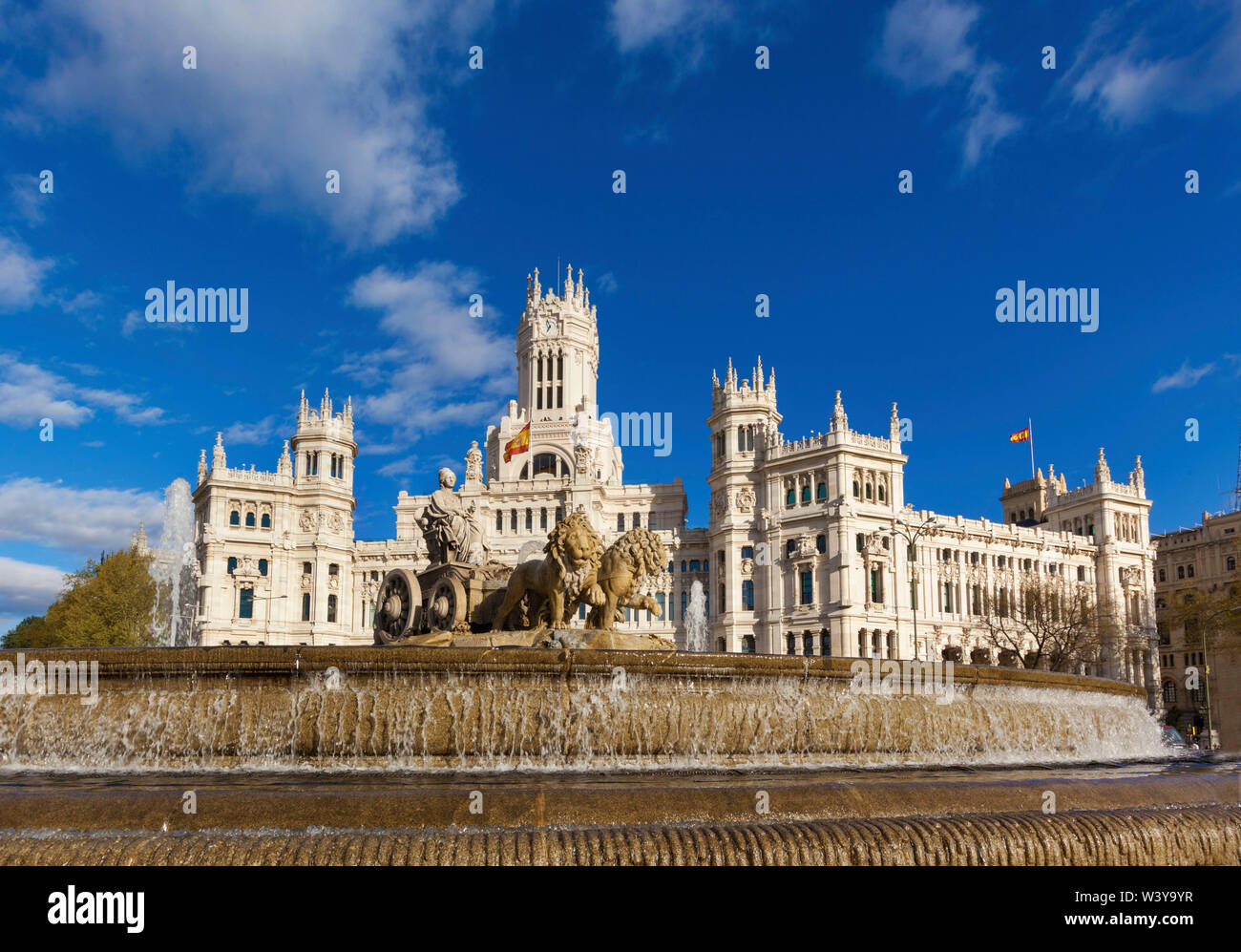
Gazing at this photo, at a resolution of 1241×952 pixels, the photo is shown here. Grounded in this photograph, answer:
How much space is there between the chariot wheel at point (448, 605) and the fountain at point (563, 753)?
0.21ft

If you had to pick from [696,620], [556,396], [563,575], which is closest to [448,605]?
[563,575]

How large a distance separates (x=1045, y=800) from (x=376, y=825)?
5862 millimetres

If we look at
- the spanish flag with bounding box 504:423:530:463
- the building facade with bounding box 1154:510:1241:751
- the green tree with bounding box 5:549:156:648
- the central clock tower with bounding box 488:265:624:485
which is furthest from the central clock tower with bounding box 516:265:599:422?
the building facade with bounding box 1154:510:1241:751

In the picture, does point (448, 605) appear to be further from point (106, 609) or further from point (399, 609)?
point (106, 609)

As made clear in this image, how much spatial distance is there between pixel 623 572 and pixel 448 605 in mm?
3251

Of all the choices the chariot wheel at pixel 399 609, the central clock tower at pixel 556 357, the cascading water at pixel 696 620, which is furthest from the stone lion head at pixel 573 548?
the central clock tower at pixel 556 357

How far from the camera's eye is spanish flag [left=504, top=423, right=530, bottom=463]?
88.9 metres

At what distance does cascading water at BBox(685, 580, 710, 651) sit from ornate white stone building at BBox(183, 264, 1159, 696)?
0.78 meters

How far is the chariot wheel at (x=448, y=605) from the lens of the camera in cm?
1620

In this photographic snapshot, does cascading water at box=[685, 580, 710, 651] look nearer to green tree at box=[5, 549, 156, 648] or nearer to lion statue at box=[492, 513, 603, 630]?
green tree at box=[5, 549, 156, 648]

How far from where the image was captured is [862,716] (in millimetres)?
13602

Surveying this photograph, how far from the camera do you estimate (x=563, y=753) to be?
11930 millimetres

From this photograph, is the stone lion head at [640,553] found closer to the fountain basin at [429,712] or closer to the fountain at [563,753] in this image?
the fountain at [563,753]
